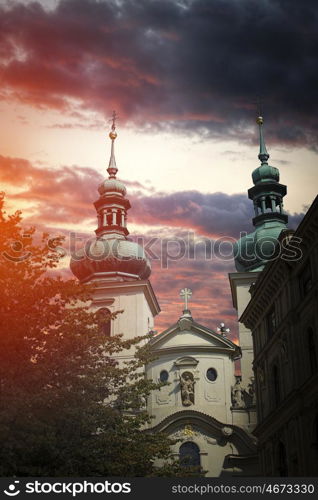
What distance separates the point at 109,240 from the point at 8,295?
102 ft

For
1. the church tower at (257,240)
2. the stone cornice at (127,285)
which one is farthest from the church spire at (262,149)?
the stone cornice at (127,285)

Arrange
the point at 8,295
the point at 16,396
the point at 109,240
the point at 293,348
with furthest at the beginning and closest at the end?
the point at 109,240 → the point at 293,348 → the point at 8,295 → the point at 16,396

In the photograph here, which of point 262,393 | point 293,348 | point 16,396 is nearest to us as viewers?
point 16,396

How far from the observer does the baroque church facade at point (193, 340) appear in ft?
144

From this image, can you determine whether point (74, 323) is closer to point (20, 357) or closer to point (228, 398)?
point (20, 357)

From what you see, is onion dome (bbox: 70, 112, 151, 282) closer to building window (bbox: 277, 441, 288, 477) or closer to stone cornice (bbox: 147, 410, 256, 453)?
stone cornice (bbox: 147, 410, 256, 453)

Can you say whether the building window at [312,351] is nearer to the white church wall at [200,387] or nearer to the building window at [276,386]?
the building window at [276,386]

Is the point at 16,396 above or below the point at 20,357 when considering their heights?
below

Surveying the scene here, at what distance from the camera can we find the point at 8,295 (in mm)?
23297

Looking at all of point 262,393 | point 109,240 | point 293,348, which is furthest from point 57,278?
point 109,240

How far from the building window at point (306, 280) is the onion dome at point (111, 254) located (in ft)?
88.0

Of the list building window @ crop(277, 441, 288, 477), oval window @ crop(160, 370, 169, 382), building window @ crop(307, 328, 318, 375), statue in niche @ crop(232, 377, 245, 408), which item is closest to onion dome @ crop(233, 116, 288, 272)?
statue in niche @ crop(232, 377, 245, 408)

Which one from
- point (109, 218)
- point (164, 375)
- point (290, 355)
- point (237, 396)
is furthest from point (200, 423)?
point (109, 218)

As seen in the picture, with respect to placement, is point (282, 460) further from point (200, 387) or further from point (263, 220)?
point (263, 220)
